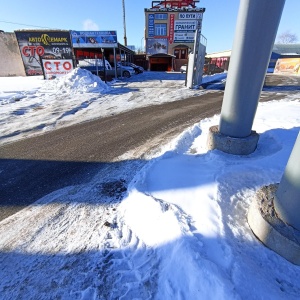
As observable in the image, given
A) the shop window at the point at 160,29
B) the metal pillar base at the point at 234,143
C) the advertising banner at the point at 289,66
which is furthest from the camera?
the shop window at the point at 160,29

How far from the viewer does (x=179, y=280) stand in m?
1.76

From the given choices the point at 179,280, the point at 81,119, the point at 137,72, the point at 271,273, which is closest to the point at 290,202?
the point at 271,273

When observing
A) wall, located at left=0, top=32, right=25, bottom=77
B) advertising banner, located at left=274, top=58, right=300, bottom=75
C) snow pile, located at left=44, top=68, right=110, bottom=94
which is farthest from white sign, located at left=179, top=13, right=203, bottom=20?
snow pile, located at left=44, top=68, right=110, bottom=94

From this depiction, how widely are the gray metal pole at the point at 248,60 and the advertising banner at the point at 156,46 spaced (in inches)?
1303

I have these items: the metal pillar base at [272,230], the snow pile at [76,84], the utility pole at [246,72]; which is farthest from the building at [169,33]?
the metal pillar base at [272,230]

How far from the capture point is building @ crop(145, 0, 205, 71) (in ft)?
101

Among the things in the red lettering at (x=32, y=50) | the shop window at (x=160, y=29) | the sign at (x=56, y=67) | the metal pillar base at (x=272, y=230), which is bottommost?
the metal pillar base at (x=272, y=230)

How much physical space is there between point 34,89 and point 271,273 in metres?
14.1

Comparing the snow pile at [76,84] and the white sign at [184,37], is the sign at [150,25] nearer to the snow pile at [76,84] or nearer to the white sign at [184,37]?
the white sign at [184,37]

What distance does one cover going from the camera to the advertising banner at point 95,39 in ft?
59.2

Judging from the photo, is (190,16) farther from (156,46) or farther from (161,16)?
(156,46)

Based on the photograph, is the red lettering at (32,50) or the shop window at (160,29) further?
the shop window at (160,29)

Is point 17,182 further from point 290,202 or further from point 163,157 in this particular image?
point 290,202

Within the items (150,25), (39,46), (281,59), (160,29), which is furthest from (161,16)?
(39,46)
